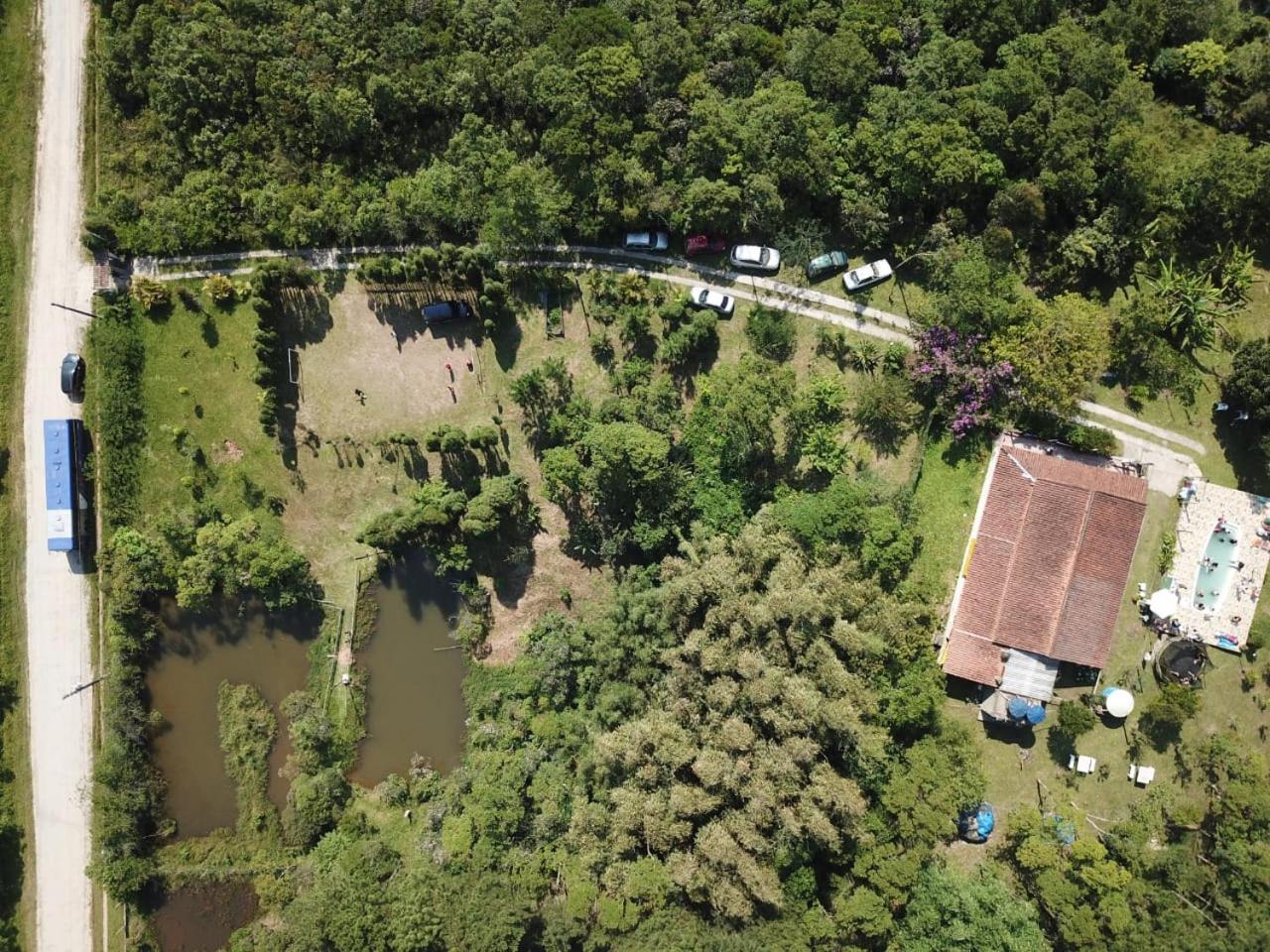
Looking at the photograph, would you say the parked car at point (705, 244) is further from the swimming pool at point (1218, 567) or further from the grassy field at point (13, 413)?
the grassy field at point (13, 413)

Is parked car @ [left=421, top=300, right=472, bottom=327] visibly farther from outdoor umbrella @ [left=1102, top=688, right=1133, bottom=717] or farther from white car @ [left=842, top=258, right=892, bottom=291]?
outdoor umbrella @ [left=1102, top=688, right=1133, bottom=717]

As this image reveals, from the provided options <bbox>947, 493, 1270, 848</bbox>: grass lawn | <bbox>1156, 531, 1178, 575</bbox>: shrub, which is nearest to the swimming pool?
<bbox>1156, 531, 1178, 575</bbox>: shrub

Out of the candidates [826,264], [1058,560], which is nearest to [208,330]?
[826,264]

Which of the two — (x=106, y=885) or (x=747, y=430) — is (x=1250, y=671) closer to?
(x=747, y=430)

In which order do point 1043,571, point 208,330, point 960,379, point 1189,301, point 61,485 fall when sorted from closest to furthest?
point 1189,301
point 1043,571
point 960,379
point 61,485
point 208,330

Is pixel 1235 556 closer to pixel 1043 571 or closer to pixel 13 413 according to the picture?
pixel 1043 571
